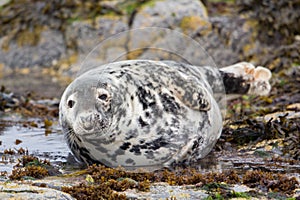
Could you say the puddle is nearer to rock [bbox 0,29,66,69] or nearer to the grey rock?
the grey rock

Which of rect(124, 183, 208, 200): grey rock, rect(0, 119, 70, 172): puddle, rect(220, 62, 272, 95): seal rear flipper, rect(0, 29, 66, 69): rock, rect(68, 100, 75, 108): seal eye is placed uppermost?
rect(0, 29, 66, 69): rock

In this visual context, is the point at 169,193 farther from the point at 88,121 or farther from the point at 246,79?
the point at 246,79

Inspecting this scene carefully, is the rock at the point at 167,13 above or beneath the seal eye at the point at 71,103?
above

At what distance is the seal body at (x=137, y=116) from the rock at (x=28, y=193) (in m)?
0.80

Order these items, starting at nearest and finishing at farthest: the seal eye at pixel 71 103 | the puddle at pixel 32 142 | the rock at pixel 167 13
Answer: the seal eye at pixel 71 103
the puddle at pixel 32 142
the rock at pixel 167 13

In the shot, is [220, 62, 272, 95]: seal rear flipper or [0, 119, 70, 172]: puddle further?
[220, 62, 272, 95]: seal rear flipper

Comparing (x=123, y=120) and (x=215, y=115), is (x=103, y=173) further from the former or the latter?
(x=215, y=115)

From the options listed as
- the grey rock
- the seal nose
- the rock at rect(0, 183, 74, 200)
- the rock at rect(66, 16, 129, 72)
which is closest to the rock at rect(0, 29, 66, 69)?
the rock at rect(66, 16, 129, 72)

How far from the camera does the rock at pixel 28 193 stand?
155 inches

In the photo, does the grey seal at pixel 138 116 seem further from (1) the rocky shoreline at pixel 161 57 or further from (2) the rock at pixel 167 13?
(2) the rock at pixel 167 13

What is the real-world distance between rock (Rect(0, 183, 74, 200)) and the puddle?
3.11ft

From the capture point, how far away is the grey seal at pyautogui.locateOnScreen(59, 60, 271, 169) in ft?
16.5

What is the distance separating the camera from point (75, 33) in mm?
15352

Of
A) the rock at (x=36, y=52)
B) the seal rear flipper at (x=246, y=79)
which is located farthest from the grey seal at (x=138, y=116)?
the rock at (x=36, y=52)
